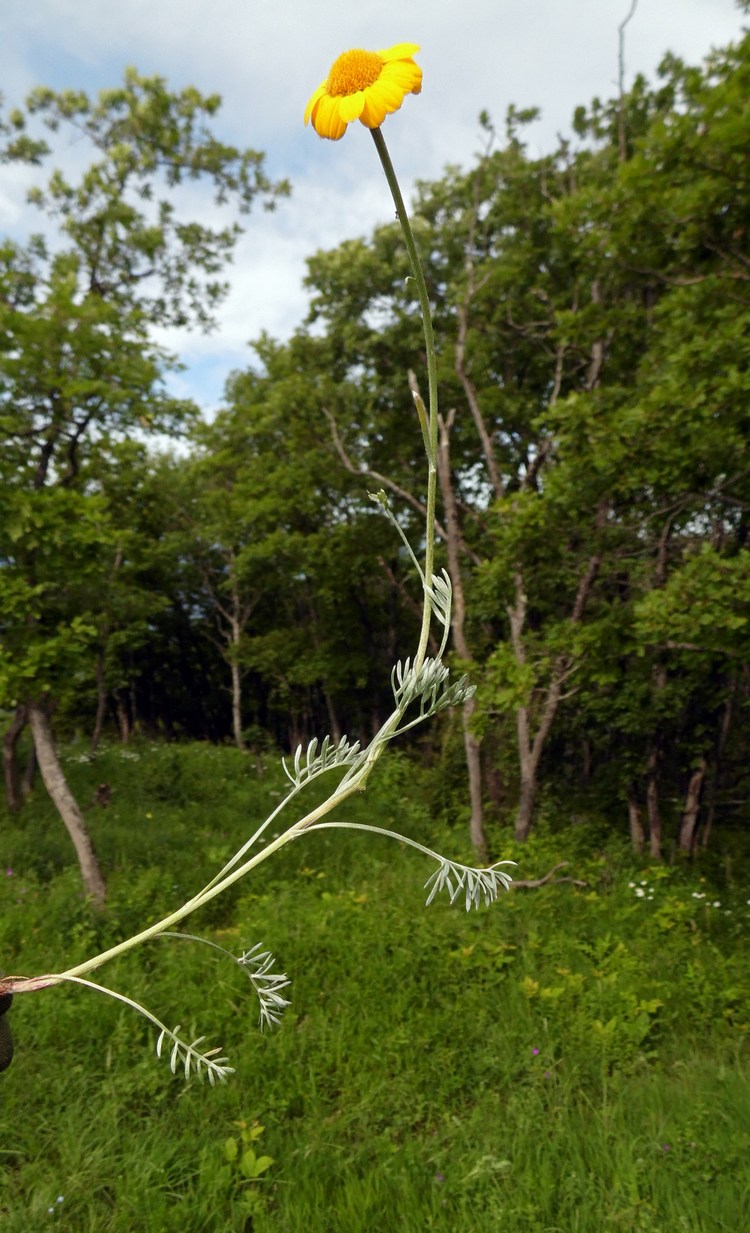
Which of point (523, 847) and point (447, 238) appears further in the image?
point (447, 238)

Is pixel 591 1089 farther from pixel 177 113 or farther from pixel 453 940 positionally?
pixel 177 113

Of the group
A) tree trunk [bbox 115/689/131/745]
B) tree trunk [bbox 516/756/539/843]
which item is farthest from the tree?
tree trunk [bbox 115/689/131/745]

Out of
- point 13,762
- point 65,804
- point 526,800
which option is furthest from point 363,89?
point 13,762

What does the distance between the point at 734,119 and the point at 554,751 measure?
814cm

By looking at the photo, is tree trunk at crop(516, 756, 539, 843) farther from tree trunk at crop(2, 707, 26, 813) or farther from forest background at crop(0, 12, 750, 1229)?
tree trunk at crop(2, 707, 26, 813)

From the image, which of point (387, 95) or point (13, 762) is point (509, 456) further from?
point (387, 95)

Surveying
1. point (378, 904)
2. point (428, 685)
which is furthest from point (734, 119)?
point (378, 904)

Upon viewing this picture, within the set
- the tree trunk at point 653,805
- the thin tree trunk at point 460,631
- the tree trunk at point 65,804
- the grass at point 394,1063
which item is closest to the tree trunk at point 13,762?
the grass at point 394,1063

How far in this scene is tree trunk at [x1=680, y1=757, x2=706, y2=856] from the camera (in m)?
7.18

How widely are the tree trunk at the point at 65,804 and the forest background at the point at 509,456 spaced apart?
3 centimetres

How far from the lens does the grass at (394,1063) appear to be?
279 cm

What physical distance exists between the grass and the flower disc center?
3596mm

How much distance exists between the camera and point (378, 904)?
18.5 feet

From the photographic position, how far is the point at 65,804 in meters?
5.43
